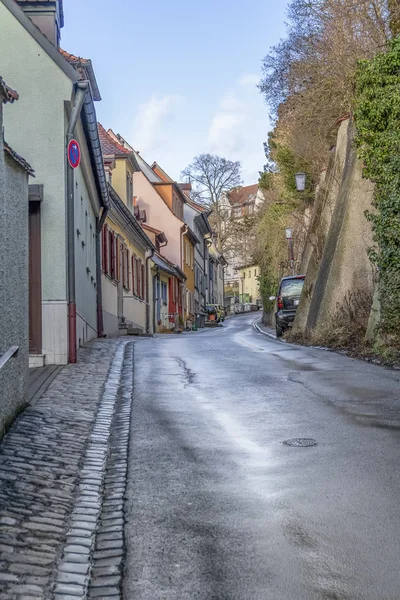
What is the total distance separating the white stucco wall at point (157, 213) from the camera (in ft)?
166

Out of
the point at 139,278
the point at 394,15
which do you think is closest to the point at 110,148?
the point at 139,278

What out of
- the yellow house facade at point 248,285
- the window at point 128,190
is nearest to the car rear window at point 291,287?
the window at point 128,190

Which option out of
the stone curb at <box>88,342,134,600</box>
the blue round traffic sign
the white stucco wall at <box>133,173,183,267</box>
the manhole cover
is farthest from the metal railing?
the white stucco wall at <box>133,173,183,267</box>

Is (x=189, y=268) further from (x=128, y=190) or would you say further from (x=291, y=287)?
(x=291, y=287)

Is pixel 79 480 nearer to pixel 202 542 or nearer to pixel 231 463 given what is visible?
pixel 231 463

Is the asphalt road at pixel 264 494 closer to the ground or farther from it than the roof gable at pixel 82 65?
closer to the ground

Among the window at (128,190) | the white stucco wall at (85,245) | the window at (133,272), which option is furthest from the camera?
the window at (133,272)

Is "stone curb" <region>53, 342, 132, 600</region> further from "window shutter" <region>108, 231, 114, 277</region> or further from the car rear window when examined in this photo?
the car rear window

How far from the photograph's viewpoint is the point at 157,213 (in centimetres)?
5231

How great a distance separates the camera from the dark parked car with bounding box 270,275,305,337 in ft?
91.4

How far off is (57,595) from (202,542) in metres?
0.96

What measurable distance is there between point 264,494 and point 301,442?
1743mm

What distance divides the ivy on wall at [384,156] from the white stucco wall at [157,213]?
107ft

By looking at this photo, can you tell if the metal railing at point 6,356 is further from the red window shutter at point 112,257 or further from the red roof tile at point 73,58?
the red window shutter at point 112,257
